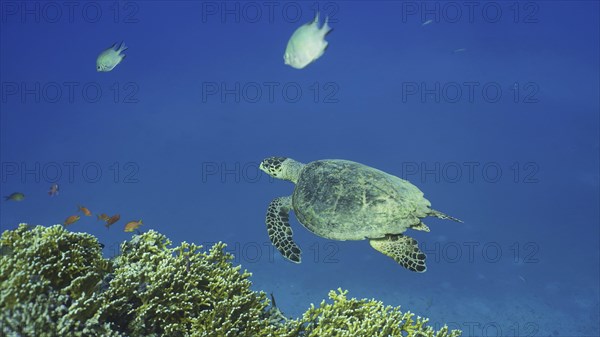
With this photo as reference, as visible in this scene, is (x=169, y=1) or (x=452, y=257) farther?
(x=169, y=1)

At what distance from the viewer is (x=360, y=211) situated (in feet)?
20.8

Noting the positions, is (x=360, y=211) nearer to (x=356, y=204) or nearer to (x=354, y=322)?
(x=356, y=204)

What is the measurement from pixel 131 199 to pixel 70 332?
24.4 metres

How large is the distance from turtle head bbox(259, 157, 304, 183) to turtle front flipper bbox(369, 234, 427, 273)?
7.55ft

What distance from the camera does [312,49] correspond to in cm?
598

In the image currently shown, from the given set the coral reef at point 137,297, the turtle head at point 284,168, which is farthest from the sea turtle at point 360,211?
the coral reef at point 137,297

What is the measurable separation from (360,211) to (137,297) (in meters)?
3.75

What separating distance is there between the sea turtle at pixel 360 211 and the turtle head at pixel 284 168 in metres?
0.89

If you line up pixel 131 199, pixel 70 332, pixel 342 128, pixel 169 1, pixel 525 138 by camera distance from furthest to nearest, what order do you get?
pixel 169 1
pixel 342 128
pixel 525 138
pixel 131 199
pixel 70 332

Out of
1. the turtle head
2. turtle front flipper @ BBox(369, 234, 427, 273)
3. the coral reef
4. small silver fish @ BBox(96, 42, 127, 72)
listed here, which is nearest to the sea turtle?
turtle front flipper @ BBox(369, 234, 427, 273)

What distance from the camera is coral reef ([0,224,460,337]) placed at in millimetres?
2814

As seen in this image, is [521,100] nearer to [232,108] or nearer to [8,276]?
[232,108]

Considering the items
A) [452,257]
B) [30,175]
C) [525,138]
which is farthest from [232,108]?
[452,257]

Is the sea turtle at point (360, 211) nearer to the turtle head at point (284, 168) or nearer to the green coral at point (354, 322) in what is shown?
the turtle head at point (284, 168)
